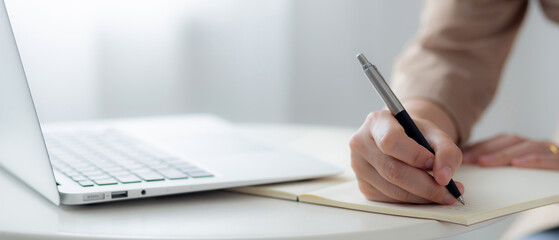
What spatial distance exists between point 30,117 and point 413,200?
1.04ft

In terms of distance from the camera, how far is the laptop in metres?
0.55

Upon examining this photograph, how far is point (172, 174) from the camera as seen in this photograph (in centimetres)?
63

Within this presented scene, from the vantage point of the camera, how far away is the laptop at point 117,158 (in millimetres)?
548

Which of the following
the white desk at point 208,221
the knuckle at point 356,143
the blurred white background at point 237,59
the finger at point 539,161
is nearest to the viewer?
the white desk at point 208,221

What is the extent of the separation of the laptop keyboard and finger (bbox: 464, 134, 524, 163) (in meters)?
0.33

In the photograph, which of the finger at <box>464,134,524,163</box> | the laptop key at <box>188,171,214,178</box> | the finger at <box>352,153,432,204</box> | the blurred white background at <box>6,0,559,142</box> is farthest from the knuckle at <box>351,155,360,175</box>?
the blurred white background at <box>6,0,559,142</box>

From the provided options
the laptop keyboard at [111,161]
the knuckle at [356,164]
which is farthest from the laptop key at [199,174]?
the knuckle at [356,164]

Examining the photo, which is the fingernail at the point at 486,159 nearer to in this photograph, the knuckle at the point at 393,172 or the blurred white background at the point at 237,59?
the knuckle at the point at 393,172

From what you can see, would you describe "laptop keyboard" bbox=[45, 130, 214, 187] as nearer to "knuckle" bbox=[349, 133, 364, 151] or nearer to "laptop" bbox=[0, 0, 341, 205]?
"laptop" bbox=[0, 0, 341, 205]

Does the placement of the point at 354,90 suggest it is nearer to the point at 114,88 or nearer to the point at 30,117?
the point at 114,88

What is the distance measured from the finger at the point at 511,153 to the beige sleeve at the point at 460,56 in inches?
3.8

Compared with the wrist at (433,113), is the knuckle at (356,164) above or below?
below

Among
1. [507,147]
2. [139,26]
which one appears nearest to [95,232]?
[507,147]

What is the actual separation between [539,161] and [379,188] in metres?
0.26
